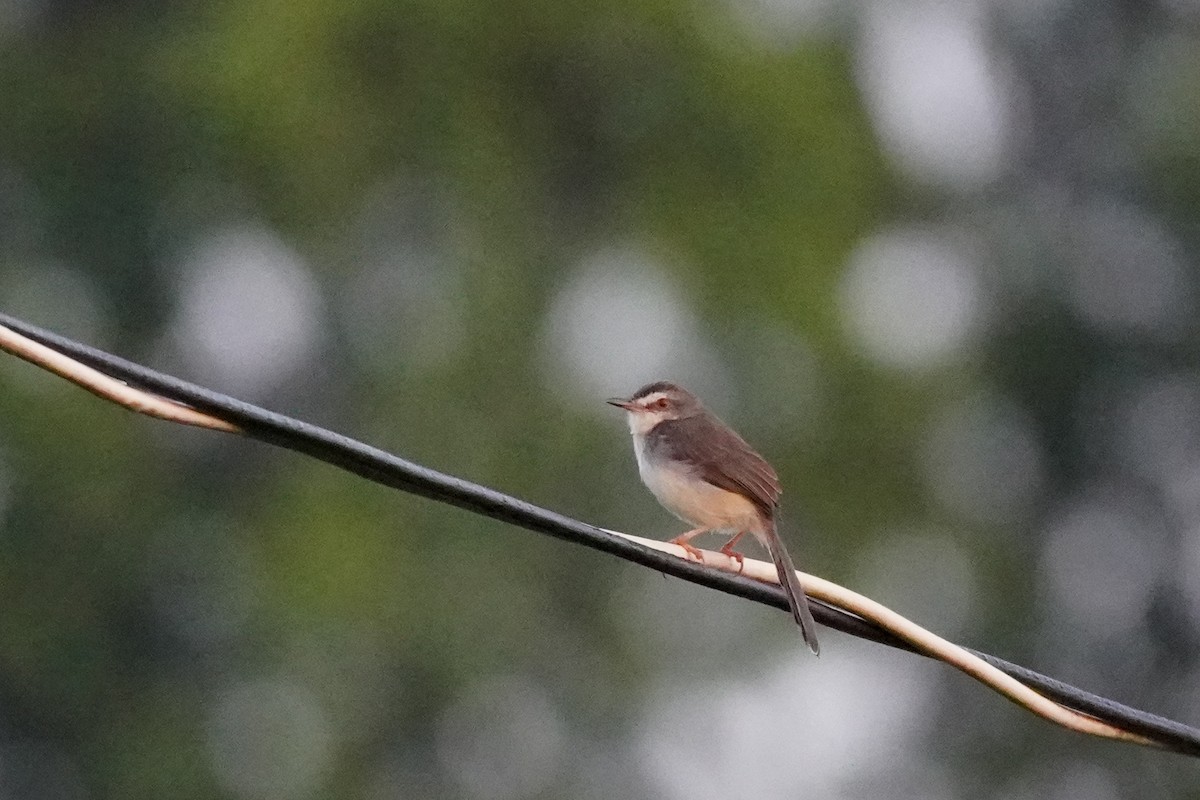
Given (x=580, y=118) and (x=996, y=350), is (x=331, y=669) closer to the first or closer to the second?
(x=580, y=118)

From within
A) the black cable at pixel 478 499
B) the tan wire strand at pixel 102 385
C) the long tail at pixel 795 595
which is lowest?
the tan wire strand at pixel 102 385

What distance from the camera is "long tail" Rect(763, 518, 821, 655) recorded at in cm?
592

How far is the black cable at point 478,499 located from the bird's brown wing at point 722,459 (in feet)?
9.38

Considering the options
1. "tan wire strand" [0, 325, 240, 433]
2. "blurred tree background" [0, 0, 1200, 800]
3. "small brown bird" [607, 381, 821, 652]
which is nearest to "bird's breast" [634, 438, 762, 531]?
"small brown bird" [607, 381, 821, 652]

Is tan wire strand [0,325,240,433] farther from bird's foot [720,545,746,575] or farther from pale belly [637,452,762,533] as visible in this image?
pale belly [637,452,762,533]

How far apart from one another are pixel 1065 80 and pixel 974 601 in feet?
26.3

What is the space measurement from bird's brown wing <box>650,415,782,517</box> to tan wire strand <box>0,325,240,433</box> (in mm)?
3911

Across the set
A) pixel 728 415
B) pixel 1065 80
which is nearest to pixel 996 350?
pixel 1065 80

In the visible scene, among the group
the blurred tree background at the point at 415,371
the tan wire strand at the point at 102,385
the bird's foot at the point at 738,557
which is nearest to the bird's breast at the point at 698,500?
the bird's foot at the point at 738,557

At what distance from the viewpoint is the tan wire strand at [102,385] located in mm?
4895

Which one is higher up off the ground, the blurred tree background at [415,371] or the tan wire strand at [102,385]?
the blurred tree background at [415,371]

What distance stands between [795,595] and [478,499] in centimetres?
107

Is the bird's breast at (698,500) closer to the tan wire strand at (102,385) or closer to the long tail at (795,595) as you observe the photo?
the long tail at (795,595)

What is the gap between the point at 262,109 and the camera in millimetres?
19484
